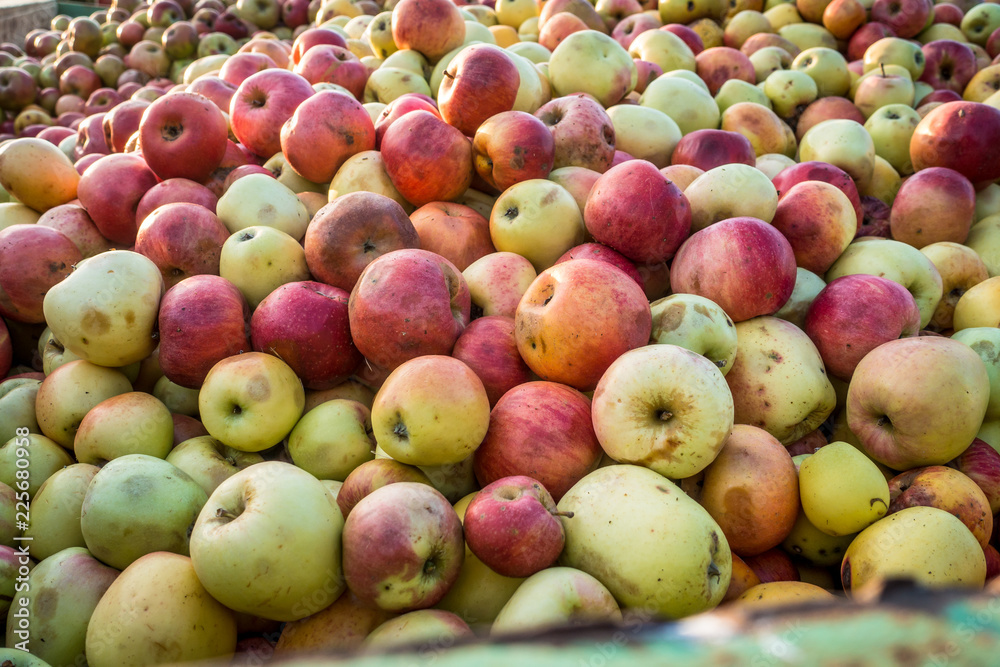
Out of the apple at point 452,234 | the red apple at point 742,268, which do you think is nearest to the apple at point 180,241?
the apple at point 452,234

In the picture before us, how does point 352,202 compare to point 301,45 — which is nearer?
point 352,202

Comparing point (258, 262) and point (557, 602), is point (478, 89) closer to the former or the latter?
point (258, 262)

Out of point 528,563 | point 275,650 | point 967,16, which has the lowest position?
point 275,650

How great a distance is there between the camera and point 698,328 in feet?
6.89

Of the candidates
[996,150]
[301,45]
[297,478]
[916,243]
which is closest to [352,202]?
[297,478]

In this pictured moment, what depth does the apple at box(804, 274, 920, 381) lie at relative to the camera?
229cm

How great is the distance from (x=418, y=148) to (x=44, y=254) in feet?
5.23

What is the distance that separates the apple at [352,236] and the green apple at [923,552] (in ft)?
5.91

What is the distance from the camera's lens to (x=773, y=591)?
5.60ft

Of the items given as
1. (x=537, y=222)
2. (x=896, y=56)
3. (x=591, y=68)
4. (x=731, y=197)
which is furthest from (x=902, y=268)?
(x=896, y=56)

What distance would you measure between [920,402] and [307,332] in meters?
1.96

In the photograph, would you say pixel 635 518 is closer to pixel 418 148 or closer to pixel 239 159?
pixel 418 148

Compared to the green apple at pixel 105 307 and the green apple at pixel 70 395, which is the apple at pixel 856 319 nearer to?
the green apple at pixel 105 307

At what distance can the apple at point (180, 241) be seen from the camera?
2502 mm
